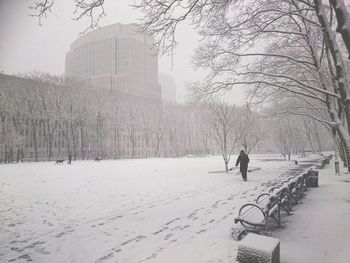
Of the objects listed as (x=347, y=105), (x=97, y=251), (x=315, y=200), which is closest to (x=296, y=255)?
(x=97, y=251)

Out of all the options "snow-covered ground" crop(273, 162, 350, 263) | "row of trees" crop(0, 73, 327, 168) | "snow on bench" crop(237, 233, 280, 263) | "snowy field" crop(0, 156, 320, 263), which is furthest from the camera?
"row of trees" crop(0, 73, 327, 168)

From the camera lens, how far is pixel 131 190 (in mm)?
12344

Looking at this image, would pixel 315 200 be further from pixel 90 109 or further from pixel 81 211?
Result: pixel 90 109

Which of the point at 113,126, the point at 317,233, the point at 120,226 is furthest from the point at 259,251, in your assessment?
the point at 113,126

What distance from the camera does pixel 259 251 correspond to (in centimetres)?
411

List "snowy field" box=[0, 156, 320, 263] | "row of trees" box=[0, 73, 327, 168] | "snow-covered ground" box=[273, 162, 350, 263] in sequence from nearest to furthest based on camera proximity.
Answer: "snow-covered ground" box=[273, 162, 350, 263]
"snowy field" box=[0, 156, 320, 263]
"row of trees" box=[0, 73, 327, 168]

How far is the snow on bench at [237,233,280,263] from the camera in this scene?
159 inches

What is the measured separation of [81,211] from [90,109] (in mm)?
43122

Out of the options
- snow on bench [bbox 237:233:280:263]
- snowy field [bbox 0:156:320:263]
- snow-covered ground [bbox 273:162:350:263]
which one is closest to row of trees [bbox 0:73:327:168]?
snowy field [bbox 0:156:320:263]

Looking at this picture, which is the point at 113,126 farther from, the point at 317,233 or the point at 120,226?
the point at 317,233

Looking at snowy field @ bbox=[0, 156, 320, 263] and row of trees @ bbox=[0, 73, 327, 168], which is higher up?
row of trees @ bbox=[0, 73, 327, 168]

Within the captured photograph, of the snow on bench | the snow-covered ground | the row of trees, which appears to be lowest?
the snow-covered ground

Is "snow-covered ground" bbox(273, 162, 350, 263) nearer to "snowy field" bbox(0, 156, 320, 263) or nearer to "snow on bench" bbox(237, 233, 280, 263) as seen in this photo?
"snow on bench" bbox(237, 233, 280, 263)

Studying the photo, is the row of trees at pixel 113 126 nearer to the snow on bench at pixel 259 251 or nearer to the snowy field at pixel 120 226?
the snowy field at pixel 120 226
